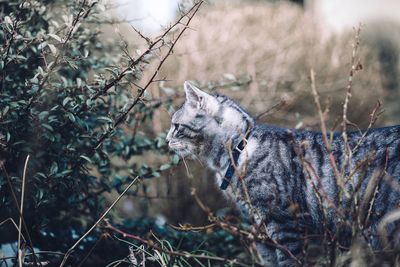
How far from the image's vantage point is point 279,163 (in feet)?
9.26

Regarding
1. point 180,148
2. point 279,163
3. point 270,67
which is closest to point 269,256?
point 279,163

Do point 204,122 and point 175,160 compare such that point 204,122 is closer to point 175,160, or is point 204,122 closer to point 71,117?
point 175,160

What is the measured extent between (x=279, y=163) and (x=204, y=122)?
0.48 meters

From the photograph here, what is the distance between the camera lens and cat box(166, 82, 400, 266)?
2586 mm

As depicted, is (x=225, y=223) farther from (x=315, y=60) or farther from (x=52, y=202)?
(x=315, y=60)

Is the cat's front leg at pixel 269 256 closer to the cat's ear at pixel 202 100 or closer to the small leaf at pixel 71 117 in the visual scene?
the cat's ear at pixel 202 100

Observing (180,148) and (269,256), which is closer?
(269,256)

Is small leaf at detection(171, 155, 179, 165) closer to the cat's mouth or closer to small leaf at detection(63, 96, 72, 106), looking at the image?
the cat's mouth

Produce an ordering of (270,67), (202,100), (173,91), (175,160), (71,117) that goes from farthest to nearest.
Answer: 1. (270,67)
2. (173,91)
3. (175,160)
4. (202,100)
5. (71,117)

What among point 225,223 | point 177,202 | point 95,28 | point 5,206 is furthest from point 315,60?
point 225,223

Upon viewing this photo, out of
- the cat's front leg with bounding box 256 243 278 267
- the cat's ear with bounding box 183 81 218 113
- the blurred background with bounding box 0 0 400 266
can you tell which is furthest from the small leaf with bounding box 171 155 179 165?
the cat's front leg with bounding box 256 243 278 267

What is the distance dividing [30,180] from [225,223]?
1.37m

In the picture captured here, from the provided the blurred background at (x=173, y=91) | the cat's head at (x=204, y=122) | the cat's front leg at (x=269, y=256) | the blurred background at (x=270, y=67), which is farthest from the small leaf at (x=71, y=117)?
the blurred background at (x=270, y=67)

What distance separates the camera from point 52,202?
123 inches
